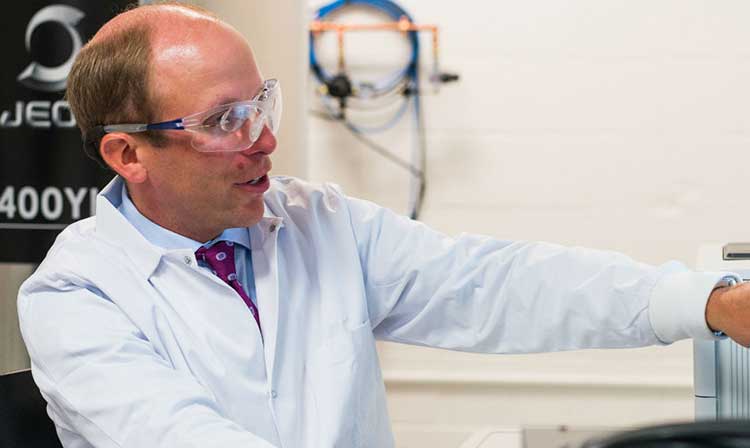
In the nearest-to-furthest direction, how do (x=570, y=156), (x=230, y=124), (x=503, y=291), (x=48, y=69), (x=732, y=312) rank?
1. (x=732, y=312)
2. (x=230, y=124)
3. (x=503, y=291)
4. (x=48, y=69)
5. (x=570, y=156)

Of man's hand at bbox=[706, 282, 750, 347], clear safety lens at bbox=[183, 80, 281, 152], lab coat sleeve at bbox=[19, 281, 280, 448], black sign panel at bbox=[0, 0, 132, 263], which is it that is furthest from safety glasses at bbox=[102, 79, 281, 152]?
black sign panel at bbox=[0, 0, 132, 263]

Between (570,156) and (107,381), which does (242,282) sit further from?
(570,156)

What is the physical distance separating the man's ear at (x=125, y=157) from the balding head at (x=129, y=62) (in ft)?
0.07

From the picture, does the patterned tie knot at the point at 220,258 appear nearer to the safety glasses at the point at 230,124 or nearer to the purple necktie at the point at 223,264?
the purple necktie at the point at 223,264

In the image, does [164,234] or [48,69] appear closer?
[164,234]

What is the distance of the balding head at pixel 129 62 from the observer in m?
1.43

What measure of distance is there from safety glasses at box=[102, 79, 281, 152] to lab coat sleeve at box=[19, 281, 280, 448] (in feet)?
0.84

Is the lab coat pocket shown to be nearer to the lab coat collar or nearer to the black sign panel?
the lab coat collar

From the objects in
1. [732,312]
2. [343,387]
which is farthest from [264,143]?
[732,312]

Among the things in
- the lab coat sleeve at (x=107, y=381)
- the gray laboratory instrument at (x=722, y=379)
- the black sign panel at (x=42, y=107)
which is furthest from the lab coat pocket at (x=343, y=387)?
the black sign panel at (x=42, y=107)

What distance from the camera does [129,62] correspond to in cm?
143

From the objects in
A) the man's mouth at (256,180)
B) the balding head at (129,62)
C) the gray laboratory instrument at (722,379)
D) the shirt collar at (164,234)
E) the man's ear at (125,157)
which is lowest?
the gray laboratory instrument at (722,379)

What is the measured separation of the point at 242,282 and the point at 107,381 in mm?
313

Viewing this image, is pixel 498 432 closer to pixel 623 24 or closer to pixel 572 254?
pixel 572 254
